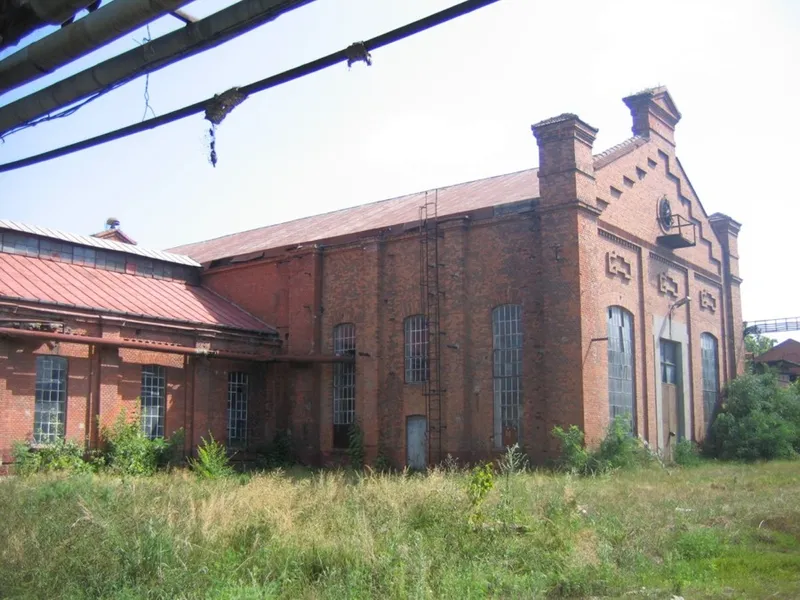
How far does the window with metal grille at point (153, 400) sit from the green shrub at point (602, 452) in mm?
10870

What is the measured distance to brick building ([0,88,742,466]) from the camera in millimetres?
19797

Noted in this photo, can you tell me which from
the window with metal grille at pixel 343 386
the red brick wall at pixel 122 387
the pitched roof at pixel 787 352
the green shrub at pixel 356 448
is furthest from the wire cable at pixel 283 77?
the pitched roof at pixel 787 352

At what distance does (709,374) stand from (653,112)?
29.1ft

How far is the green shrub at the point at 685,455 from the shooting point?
2222 cm

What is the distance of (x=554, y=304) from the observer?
64.9 ft

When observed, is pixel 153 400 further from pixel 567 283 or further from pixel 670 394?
pixel 670 394

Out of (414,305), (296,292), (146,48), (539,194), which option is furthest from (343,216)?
(146,48)

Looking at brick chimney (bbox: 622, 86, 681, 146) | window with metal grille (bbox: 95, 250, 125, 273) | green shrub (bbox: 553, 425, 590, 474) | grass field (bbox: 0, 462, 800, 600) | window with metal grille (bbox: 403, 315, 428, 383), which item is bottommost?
grass field (bbox: 0, 462, 800, 600)

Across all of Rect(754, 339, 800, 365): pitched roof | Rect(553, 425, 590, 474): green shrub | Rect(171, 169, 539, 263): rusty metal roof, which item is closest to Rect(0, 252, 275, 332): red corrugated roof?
Rect(171, 169, 539, 263): rusty metal roof

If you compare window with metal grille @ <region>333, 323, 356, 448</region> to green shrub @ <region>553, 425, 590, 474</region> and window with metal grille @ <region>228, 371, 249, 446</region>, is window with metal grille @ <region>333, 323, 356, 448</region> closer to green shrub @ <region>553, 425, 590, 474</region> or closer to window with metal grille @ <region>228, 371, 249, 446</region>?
window with metal grille @ <region>228, 371, 249, 446</region>

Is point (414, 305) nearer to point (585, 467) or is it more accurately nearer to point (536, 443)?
point (536, 443)

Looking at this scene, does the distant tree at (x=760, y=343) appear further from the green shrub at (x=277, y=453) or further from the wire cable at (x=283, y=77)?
the wire cable at (x=283, y=77)

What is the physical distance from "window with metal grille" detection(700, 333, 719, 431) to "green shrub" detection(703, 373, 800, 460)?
0.33 metres

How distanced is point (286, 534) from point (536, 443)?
10.8 m
